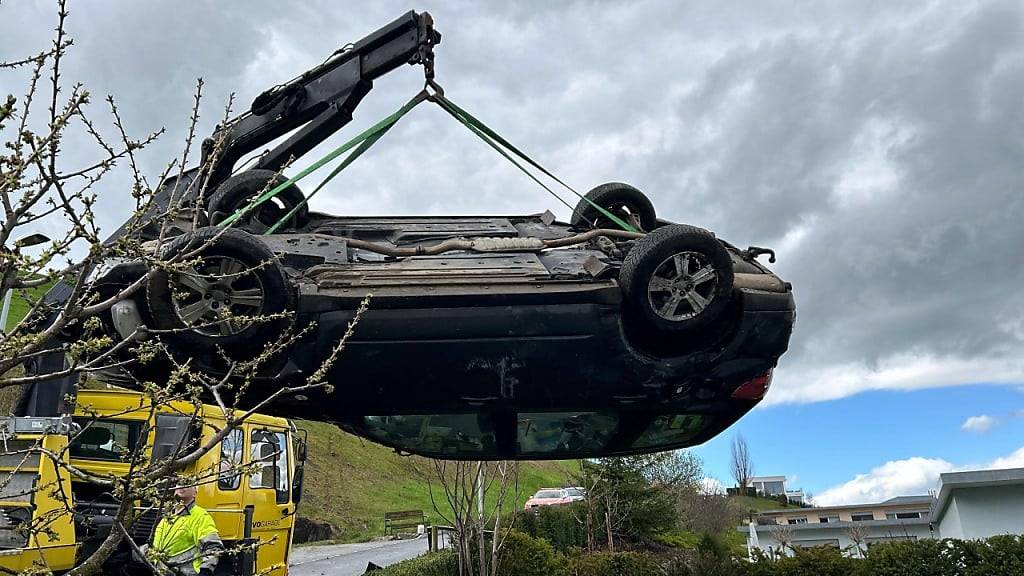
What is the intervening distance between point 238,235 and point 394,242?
1.06 metres

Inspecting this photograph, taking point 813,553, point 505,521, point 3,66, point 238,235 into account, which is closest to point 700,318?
point 238,235

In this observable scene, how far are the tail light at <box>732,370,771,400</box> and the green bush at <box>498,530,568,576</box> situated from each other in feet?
32.1

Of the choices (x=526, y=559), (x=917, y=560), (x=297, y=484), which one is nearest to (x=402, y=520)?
(x=526, y=559)

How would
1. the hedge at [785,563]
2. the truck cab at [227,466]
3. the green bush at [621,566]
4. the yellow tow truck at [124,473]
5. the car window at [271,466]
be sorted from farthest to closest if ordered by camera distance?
the green bush at [621,566], the hedge at [785,563], the car window at [271,466], the truck cab at [227,466], the yellow tow truck at [124,473]

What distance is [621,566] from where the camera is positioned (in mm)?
13750

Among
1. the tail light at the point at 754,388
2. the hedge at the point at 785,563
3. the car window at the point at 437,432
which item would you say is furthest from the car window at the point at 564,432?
the hedge at the point at 785,563

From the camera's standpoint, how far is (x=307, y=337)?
129 inches

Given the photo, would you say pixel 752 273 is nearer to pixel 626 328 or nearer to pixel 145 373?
pixel 626 328

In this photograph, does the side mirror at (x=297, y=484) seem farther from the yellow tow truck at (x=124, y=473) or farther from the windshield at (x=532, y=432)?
the windshield at (x=532, y=432)

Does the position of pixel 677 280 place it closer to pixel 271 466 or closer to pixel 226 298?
pixel 226 298

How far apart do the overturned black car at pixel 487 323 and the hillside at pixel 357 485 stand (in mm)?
21443

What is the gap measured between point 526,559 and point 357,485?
21851 millimetres

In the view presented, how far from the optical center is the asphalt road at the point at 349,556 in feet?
54.2

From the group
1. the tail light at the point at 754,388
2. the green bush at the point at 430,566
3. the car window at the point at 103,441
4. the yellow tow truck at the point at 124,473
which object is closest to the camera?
the tail light at the point at 754,388
